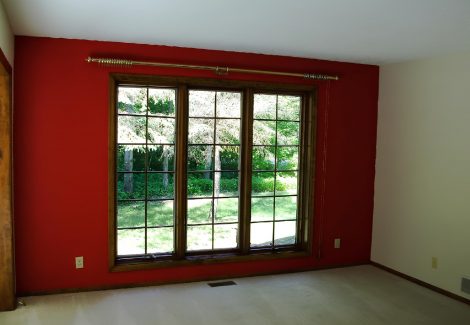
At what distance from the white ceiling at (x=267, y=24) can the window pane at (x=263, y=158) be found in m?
1.02

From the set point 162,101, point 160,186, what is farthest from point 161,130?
point 160,186

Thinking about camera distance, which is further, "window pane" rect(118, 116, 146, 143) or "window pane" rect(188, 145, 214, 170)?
"window pane" rect(188, 145, 214, 170)

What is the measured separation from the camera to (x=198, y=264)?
435 cm

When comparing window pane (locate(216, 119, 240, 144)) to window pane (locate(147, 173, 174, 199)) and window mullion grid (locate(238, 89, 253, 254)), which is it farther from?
window pane (locate(147, 173, 174, 199))

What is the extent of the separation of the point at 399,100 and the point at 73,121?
10.9 ft

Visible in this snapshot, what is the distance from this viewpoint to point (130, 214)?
4.21 metres

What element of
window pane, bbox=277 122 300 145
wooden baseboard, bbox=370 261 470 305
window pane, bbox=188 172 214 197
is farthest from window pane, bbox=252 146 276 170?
wooden baseboard, bbox=370 261 470 305

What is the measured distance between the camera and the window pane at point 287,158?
4676 mm

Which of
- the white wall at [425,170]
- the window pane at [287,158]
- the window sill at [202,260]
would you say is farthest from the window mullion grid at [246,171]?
the white wall at [425,170]

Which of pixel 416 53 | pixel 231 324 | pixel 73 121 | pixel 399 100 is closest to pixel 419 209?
pixel 399 100

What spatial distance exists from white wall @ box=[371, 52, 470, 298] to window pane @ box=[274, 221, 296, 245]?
100 centimetres

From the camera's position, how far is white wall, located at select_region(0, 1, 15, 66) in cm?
278

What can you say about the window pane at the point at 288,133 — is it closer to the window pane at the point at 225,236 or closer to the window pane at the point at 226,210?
the window pane at the point at 226,210

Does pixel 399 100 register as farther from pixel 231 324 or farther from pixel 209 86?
pixel 231 324
